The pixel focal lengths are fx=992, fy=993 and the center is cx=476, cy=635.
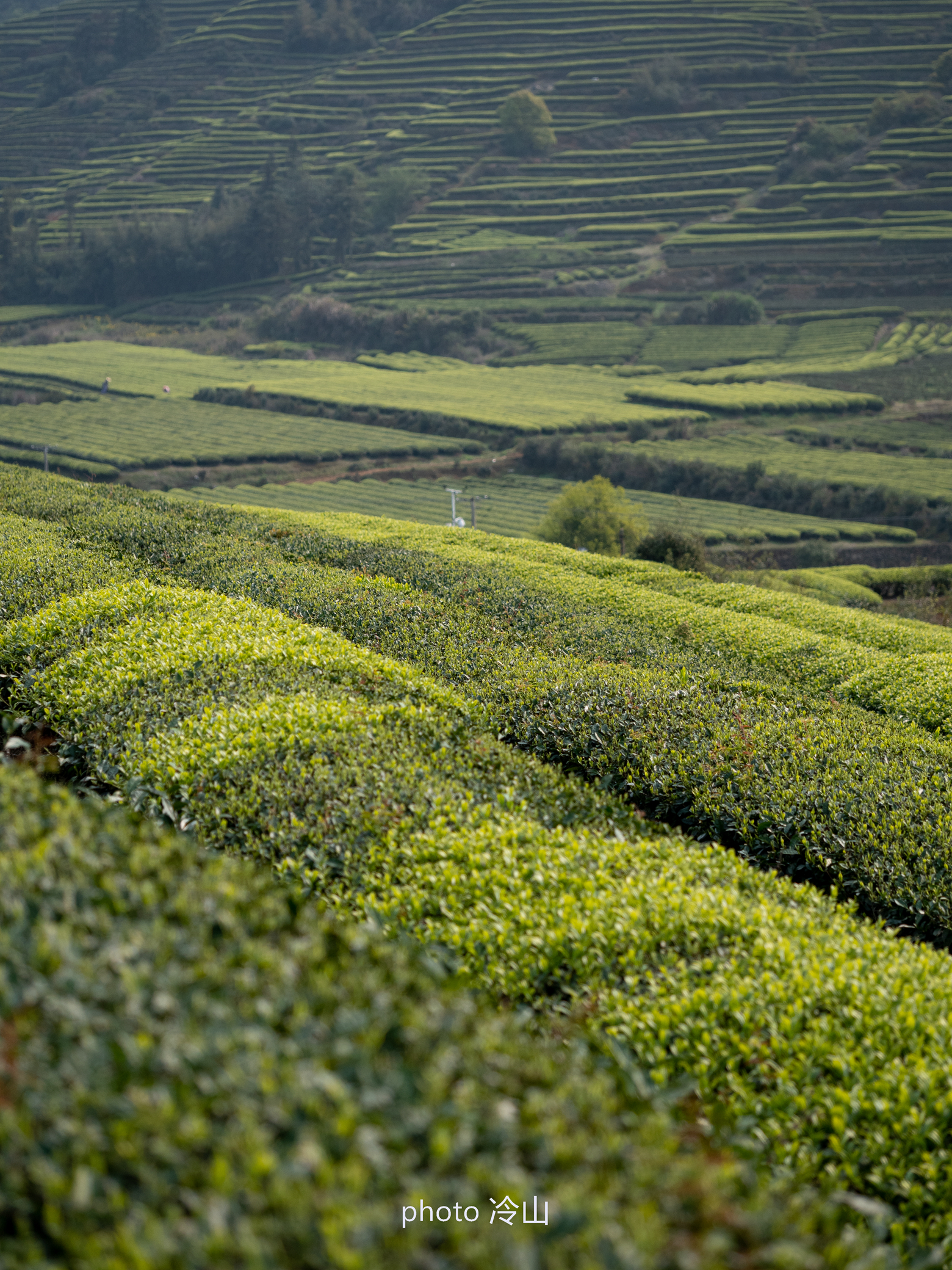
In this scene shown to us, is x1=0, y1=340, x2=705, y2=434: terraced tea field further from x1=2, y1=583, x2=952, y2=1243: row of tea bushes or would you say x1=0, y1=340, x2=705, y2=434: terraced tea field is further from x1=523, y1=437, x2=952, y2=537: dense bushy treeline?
x1=2, y1=583, x2=952, y2=1243: row of tea bushes

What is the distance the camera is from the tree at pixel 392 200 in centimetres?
15838

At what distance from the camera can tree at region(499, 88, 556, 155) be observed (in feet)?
539

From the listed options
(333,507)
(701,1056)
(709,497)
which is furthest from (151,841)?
(709,497)

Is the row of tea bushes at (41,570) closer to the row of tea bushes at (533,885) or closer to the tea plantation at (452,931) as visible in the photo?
the tea plantation at (452,931)

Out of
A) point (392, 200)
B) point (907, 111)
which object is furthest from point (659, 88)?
point (392, 200)

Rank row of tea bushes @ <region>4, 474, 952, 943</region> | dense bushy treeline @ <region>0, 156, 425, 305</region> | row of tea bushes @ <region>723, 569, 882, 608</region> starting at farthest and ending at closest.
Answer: dense bushy treeline @ <region>0, 156, 425, 305</region>
row of tea bushes @ <region>723, 569, 882, 608</region>
row of tea bushes @ <region>4, 474, 952, 943</region>

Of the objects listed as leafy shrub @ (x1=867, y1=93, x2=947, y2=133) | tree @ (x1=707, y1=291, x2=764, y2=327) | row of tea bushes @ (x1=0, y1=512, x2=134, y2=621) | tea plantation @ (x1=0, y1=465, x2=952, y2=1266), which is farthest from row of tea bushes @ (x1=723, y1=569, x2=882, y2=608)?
leafy shrub @ (x1=867, y1=93, x2=947, y2=133)

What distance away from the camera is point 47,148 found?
17950 centimetres

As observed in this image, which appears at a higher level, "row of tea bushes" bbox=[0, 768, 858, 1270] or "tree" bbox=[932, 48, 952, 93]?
"tree" bbox=[932, 48, 952, 93]

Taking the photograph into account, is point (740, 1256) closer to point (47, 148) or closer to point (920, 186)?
point (920, 186)

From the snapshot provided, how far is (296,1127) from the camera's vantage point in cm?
393

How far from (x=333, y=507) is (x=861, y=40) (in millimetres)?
157464

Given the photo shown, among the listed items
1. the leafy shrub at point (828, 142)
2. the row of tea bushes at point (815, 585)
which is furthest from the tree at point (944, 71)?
the row of tea bushes at point (815, 585)

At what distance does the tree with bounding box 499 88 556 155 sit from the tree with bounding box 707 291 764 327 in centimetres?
5810
